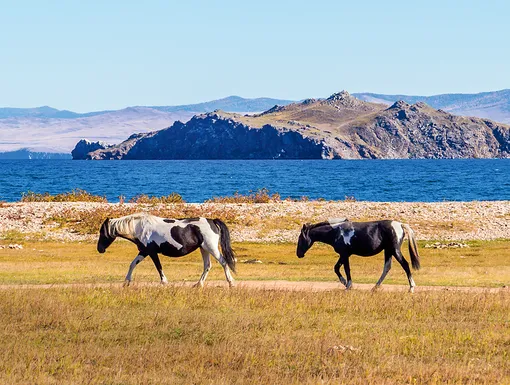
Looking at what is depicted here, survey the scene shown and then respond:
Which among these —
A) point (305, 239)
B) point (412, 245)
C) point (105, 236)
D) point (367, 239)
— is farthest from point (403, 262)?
point (105, 236)

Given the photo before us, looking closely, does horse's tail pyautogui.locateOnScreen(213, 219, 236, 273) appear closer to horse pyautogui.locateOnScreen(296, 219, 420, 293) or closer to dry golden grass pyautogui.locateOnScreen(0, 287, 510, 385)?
dry golden grass pyautogui.locateOnScreen(0, 287, 510, 385)

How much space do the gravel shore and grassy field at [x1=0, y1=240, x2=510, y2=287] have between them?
3.00 m

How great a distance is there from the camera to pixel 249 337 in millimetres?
16969

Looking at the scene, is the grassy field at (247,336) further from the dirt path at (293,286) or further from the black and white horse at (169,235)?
the dirt path at (293,286)

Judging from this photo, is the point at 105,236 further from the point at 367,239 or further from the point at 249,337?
the point at 249,337

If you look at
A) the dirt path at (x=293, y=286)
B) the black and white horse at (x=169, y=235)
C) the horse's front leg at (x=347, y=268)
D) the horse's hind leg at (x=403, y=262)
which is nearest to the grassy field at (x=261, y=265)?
the dirt path at (x=293, y=286)

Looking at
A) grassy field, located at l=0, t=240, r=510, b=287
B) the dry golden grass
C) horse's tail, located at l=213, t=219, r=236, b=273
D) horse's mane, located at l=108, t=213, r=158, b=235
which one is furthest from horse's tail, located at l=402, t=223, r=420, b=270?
horse's mane, located at l=108, t=213, r=158, b=235

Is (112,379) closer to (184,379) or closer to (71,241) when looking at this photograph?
(184,379)

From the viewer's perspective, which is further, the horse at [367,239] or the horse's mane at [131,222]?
the horse's mane at [131,222]

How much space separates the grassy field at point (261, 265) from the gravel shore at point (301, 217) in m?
3.00

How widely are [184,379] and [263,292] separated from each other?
9.12 metres

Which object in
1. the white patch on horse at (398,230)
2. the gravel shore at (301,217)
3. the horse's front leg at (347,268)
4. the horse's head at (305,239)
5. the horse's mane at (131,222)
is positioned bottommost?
the gravel shore at (301,217)

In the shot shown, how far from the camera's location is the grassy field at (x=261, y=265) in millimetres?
29219

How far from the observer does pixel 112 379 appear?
13.4 metres
